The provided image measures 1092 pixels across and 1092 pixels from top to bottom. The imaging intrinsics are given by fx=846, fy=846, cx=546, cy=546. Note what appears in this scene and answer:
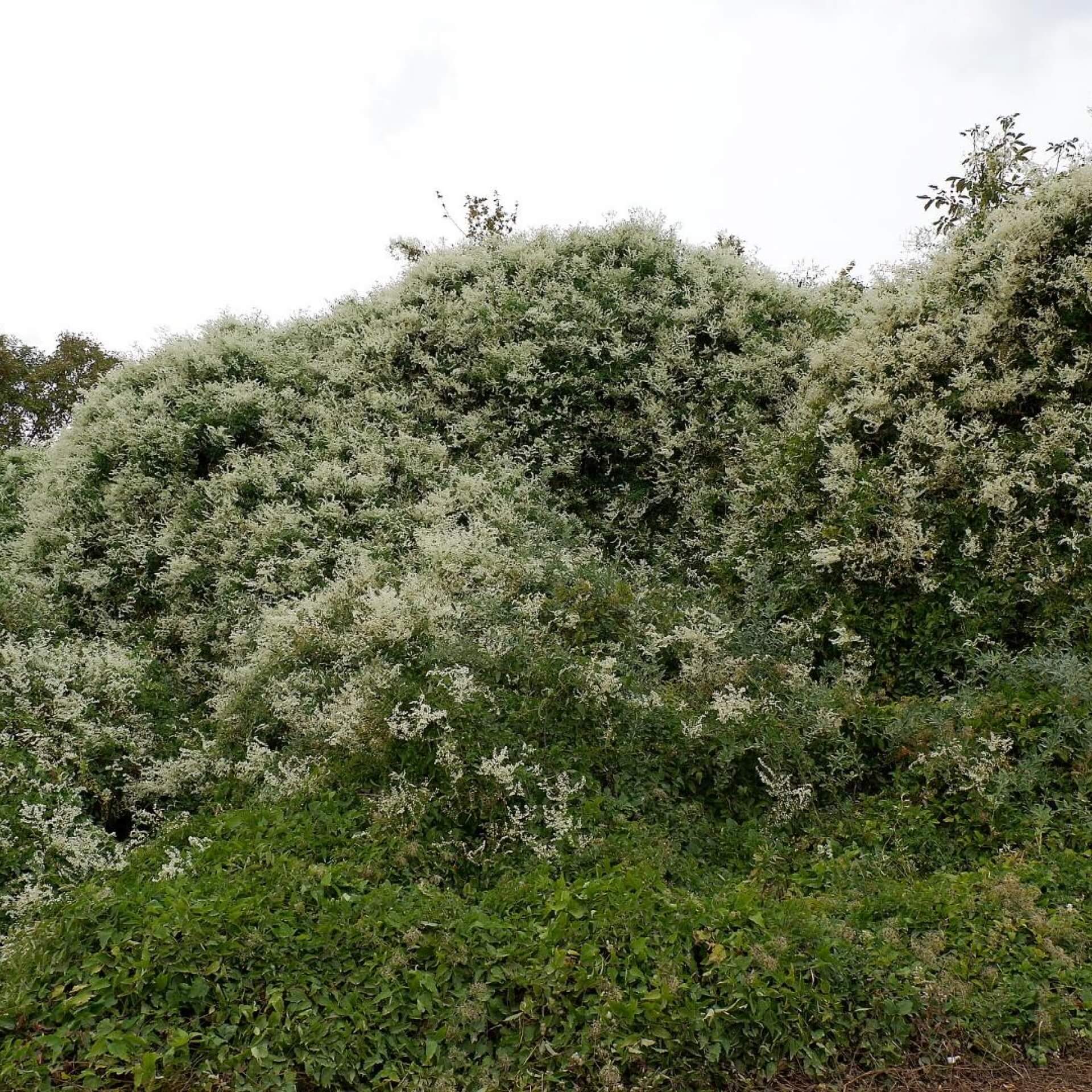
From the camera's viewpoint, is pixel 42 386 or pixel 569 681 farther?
pixel 42 386

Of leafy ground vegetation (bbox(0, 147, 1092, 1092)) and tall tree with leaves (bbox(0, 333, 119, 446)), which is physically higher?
tall tree with leaves (bbox(0, 333, 119, 446))

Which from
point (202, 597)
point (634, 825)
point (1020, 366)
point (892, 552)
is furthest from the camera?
point (202, 597)

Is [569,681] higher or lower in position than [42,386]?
lower

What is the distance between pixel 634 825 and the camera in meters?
5.46

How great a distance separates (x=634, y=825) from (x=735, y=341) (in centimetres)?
710

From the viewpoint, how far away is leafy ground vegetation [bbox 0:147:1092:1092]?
3.98 metres

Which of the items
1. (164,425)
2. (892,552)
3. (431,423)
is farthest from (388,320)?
(892,552)

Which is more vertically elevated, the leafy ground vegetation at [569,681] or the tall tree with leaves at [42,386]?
the tall tree with leaves at [42,386]

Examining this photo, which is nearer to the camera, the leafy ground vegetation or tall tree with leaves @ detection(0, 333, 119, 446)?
the leafy ground vegetation

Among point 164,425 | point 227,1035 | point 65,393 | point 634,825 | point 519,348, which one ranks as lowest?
point 227,1035

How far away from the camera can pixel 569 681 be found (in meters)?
6.30

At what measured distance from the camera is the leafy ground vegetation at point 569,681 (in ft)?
13.1

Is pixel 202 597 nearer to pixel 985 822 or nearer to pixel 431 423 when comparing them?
pixel 431 423

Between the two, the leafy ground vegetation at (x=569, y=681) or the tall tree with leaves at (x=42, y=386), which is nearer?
the leafy ground vegetation at (x=569, y=681)
